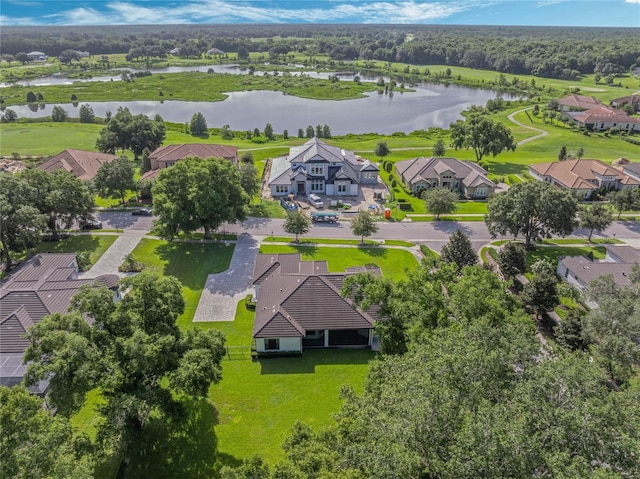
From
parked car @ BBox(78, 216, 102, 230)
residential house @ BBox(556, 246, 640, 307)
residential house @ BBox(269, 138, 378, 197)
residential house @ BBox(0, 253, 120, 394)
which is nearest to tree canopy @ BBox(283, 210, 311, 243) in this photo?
residential house @ BBox(269, 138, 378, 197)

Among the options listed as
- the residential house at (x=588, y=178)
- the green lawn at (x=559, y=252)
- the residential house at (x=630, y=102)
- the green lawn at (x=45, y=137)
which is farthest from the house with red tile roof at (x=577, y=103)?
the green lawn at (x=45, y=137)

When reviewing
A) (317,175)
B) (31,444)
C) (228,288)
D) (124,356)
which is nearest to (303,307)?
(228,288)

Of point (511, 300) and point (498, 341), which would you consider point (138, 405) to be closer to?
point (498, 341)

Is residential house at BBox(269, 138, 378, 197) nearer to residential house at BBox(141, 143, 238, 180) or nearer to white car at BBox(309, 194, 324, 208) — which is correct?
white car at BBox(309, 194, 324, 208)

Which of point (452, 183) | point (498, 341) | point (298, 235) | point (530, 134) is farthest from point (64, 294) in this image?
point (530, 134)

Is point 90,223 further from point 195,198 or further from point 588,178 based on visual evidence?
point 588,178

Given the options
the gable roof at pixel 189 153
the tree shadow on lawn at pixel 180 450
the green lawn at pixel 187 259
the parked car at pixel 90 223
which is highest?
the gable roof at pixel 189 153

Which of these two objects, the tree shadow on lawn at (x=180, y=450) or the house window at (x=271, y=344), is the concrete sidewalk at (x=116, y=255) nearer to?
the house window at (x=271, y=344)
